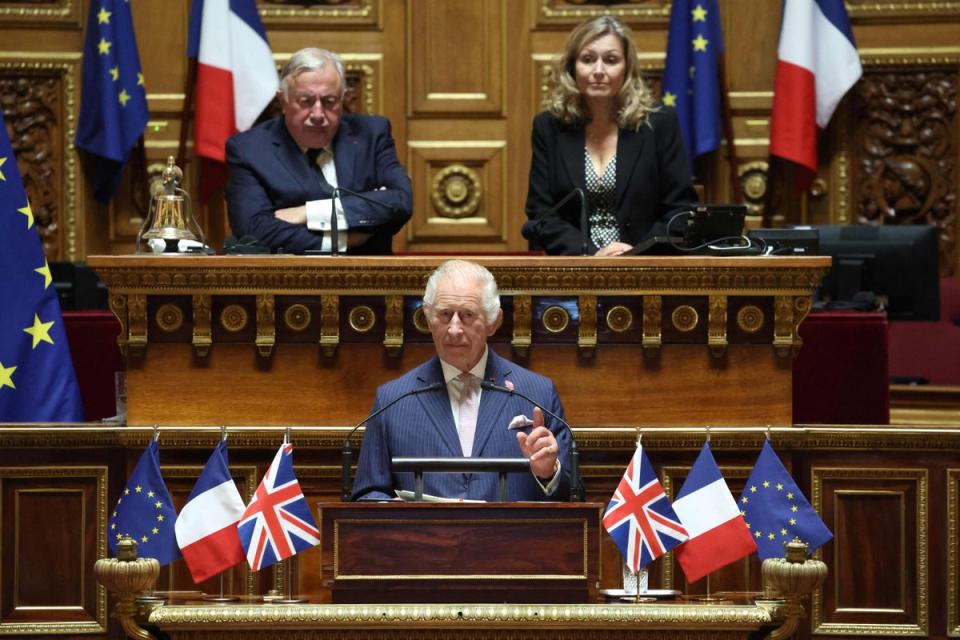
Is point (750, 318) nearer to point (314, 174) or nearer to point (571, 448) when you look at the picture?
point (571, 448)

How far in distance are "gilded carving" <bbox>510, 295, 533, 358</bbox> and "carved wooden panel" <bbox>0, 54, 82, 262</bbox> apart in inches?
137

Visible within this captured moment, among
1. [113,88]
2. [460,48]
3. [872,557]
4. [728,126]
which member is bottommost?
[872,557]

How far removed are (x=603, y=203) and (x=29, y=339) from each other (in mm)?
1967

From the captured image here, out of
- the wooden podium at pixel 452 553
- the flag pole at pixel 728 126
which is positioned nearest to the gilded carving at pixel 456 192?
the flag pole at pixel 728 126

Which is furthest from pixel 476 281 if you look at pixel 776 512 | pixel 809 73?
pixel 809 73

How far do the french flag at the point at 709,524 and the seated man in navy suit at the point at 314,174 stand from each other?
1.44 metres

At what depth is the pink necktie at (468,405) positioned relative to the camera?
4.43 m

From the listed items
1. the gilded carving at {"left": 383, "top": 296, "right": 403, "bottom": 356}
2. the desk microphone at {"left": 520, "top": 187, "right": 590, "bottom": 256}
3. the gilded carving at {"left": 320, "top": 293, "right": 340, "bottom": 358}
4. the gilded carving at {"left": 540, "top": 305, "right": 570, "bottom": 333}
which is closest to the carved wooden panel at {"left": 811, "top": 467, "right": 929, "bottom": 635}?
the gilded carving at {"left": 540, "top": 305, "right": 570, "bottom": 333}

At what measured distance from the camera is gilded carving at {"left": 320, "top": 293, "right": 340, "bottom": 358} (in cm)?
504

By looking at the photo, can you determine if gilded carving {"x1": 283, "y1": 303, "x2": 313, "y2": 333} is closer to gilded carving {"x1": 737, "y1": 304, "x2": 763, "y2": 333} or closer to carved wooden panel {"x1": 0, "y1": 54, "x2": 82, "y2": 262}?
gilded carving {"x1": 737, "y1": 304, "x2": 763, "y2": 333}

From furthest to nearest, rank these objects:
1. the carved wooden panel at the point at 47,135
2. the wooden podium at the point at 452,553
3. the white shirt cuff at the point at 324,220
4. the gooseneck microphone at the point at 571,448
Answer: the carved wooden panel at the point at 47,135, the white shirt cuff at the point at 324,220, the gooseneck microphone at the point at 571,448, the wooden podium at the point at 452,553

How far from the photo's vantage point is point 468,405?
14.7 ft

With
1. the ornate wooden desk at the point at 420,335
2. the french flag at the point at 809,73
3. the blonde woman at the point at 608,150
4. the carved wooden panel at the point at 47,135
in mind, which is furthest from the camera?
the carved wooden panel at the point at 47,135

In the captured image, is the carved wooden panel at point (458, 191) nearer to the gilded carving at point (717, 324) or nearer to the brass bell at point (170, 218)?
the brass bell at point (170, 218)
